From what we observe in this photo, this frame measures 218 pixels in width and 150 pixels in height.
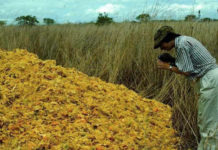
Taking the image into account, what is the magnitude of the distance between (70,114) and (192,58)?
1.30 metres

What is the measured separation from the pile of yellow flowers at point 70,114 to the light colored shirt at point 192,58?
742mm

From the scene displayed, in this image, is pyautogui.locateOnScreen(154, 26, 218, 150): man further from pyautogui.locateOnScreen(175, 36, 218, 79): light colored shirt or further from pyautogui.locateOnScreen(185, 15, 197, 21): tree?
pyautogui.locateOnScreen(185, 15, 197, 21): tree

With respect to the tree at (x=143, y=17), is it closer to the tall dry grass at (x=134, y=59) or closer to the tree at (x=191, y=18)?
the tall dry grass at (x=134, y=59)

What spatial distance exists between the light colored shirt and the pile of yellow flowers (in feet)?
2.43

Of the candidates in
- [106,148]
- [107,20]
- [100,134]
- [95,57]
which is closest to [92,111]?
[100,134]

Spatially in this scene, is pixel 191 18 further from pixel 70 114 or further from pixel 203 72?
pixel 70 114

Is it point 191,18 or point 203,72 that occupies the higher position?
point 191,18

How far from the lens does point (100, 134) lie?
2.47 m

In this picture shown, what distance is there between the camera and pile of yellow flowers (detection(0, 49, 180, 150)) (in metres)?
2.36

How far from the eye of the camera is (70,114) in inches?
104

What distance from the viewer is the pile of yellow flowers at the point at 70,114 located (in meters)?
2.36

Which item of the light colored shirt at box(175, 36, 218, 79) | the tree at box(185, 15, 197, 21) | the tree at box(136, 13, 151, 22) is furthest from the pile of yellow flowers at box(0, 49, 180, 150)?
the tree at box(185, 15, 197, 21)

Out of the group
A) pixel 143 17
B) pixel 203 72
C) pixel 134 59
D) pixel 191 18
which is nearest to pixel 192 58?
pixel 203 72

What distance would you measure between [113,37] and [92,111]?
241 cm
